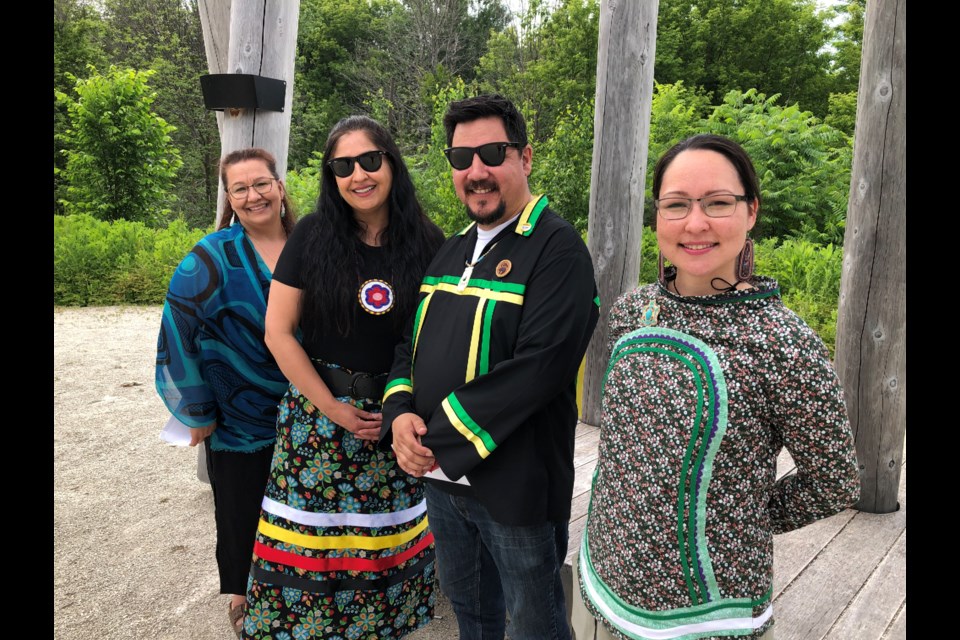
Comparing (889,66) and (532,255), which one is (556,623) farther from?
(889,66)

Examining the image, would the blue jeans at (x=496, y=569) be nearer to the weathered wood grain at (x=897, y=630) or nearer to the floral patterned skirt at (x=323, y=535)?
the floral patterned skirt at (x=323, y=535)

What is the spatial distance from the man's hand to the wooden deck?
41.3 inches

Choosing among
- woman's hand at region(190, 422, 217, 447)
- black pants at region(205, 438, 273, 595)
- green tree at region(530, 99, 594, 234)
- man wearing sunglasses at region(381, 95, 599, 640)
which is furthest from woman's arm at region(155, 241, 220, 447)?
green tree at region(530, 99, 594, 234)

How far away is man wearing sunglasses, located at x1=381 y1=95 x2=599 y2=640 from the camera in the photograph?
1653 mm

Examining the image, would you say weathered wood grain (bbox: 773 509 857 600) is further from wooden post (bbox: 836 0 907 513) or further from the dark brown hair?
the dark brown hair

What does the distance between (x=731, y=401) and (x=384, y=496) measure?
1.33 meters

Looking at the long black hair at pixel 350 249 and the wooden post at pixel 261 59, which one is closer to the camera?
the long black hair at pixel 350 249

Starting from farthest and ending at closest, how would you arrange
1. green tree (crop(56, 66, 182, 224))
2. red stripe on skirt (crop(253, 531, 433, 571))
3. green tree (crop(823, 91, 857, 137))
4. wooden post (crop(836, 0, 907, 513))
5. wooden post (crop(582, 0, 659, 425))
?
green tree (crop(823, 91, 857, 137)) < green tree (crop(56, 66, 182, 224)) < wooden post (crop(582, 0, 659, 425)) < wooden post (crop(836, 0, 907, 513)) < red stripe on skirt (crop(253, 531, 433, 571))

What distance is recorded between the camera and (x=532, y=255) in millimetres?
1733

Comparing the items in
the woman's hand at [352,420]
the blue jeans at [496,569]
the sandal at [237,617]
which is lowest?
the sandal at [237,617]

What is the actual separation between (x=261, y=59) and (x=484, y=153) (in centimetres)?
181

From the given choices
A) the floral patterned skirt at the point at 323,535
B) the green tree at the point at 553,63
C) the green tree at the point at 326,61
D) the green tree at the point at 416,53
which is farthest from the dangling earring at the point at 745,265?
the green tree at the point at 326,61

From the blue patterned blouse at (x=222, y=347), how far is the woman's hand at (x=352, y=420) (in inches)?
19.0

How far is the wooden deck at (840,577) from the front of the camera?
7.43 ft
